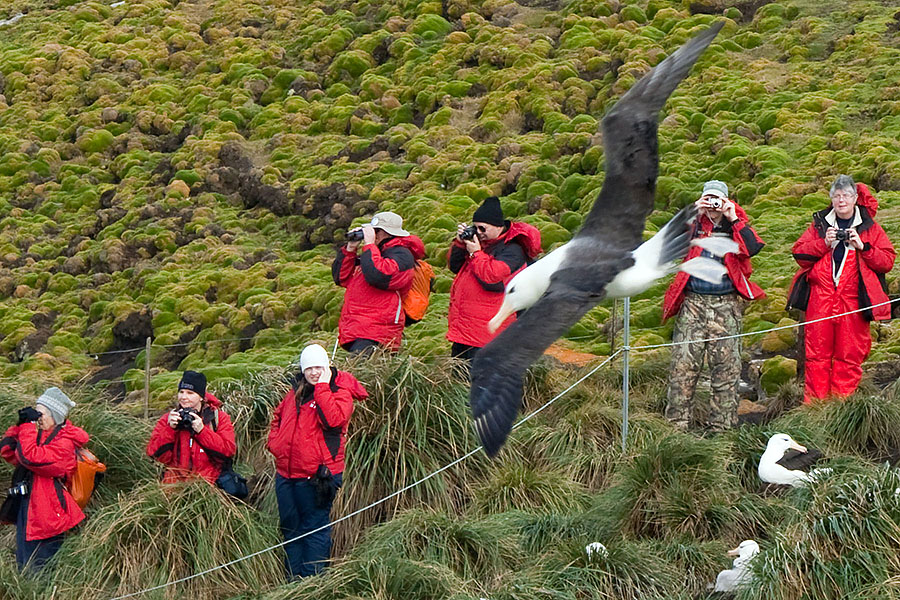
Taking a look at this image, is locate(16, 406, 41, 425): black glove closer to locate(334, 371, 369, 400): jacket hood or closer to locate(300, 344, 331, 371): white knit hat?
locate(300, 344, 331, 371): white knit hat

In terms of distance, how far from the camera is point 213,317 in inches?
515

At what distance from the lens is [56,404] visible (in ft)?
28.0

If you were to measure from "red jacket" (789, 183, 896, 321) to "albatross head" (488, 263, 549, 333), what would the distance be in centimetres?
237

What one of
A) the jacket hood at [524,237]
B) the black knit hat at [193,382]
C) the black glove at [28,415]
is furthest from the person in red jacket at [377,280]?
the black glove at [28,415]

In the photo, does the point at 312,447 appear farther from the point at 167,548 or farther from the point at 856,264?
the point at 856,264

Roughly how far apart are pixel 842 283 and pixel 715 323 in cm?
91

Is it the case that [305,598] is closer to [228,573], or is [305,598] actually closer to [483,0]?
[228,573]

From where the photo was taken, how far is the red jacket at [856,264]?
8914 mm

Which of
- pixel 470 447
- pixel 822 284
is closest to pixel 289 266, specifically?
pixel 470 447

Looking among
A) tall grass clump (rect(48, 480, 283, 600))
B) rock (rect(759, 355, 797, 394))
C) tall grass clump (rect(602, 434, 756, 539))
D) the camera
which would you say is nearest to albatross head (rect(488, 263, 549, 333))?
tall grass clump (rect(602, 434, 756, 539))

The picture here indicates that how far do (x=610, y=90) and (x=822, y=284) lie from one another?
6.23m

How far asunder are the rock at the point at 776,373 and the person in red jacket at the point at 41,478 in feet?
16.6

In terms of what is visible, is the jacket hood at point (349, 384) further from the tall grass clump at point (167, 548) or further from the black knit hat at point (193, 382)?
the tall grass clump at point (167, 548)

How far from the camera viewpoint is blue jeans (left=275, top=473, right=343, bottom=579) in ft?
26.6
